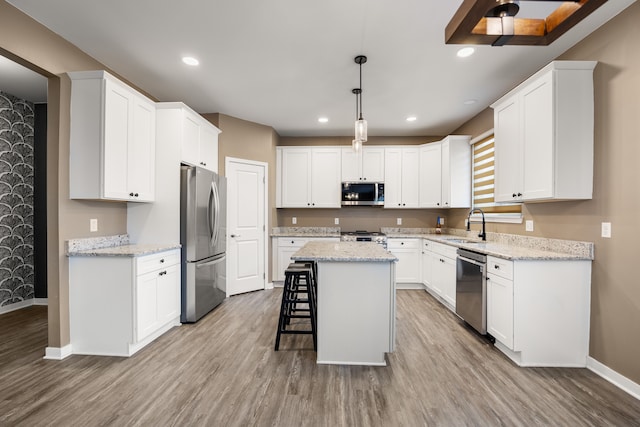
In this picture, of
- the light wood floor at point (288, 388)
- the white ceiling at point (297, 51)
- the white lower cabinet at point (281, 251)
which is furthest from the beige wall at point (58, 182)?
the white lower cabinet at point (281, 251)

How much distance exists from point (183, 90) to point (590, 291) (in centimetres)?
455

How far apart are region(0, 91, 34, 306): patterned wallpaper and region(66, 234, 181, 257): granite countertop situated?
179 centimetres

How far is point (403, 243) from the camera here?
4777 mm

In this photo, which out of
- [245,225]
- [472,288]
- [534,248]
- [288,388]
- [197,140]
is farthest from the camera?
[245,225]

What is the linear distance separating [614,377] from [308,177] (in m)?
4.31

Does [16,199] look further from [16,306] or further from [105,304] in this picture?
[105,304]

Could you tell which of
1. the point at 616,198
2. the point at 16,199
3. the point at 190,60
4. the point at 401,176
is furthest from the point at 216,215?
the point at 616,198

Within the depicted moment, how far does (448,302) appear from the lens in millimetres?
3734

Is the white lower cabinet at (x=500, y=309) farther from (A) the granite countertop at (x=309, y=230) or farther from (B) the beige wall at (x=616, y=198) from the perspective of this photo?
(A) the granite countertop at (x=309, y=230)

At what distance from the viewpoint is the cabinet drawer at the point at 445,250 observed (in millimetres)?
3518

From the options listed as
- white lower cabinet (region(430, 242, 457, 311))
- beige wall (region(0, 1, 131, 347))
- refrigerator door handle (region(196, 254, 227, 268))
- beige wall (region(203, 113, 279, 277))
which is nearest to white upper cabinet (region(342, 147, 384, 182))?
beige wall (region(203, 113, 279, 277))

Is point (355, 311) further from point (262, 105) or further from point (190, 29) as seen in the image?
point (262, 105)

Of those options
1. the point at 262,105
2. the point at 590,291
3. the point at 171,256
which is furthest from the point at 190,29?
the point at 590,291

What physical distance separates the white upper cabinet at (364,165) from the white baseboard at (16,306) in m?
4.86
